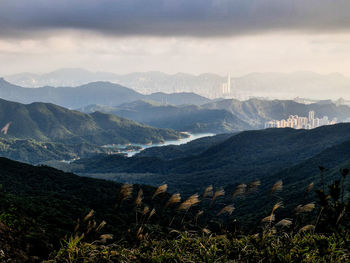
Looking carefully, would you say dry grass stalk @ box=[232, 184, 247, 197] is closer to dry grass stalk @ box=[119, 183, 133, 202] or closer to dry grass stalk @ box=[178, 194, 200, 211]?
dry grass stalk @ box=[178, 194, 200, 211]

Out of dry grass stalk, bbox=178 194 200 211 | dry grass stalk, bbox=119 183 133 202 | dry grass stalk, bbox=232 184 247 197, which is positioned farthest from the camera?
dry grass stalk, bbox=232 184 247 197

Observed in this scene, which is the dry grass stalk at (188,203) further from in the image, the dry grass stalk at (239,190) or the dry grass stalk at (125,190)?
the dry grass stalk at (125,190)

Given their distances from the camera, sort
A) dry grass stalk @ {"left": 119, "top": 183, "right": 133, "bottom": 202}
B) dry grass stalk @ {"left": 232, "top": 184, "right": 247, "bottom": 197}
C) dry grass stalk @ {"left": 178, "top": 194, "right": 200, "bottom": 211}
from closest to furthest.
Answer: dry grass stalk @ {"left": 178, "top": 194, "right": 200, "bottom": 211} < dry grass stalk @ {"left": 119, "top": 183, "right": 133, "bottom": 202} < dry grass stalk @ {"left": 232, "top": 184, "right": 247, "bottom": 197}

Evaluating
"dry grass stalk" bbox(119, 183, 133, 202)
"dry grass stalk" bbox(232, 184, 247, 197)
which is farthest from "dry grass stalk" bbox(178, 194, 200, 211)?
"dry grass stalk" bbox(119, 183, 133, 202)

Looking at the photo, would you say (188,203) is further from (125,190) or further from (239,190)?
(125,190)

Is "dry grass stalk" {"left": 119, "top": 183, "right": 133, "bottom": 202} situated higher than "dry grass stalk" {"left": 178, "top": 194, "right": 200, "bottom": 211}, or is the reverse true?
Answer: "dry grass stalk" {"left": 119, "top": 183, "right": 133, "bottom": 202}

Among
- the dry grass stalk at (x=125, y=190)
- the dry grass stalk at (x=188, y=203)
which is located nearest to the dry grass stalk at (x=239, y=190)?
the dry grass stalk at (x=188, y=203)

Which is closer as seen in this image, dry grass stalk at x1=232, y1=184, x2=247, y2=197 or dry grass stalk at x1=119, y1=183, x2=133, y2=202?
dry grass stalk at x1=119, y1=183, x2=133, y2=202

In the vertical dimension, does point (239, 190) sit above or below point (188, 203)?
above

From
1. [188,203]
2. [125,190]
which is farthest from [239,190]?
[125,190]

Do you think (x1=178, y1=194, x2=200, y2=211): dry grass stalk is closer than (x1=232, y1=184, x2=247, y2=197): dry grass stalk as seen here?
Yes

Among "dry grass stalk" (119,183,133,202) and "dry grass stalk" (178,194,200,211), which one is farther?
"dry grass stalk" (119,183,133,202)

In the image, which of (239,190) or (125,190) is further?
(239,190)

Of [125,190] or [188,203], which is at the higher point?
[125,190]
